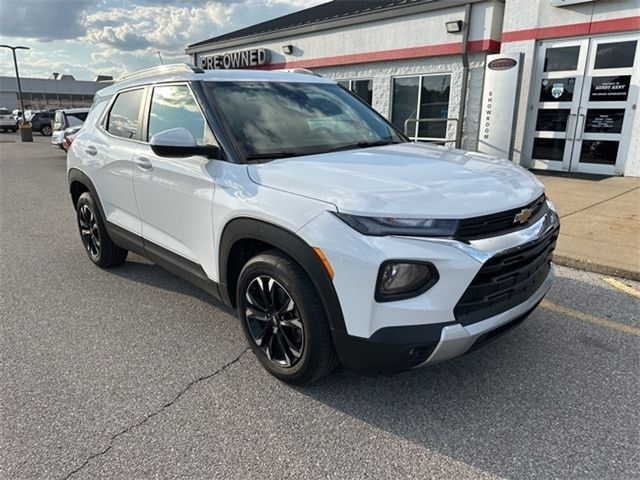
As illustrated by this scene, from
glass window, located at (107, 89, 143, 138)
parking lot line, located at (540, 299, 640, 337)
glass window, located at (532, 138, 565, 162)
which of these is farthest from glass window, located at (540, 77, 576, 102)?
glass window, located at (107, 89, 143, 138)

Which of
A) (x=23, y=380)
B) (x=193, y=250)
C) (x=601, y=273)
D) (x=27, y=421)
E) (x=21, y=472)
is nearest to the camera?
(x=21, y=472)

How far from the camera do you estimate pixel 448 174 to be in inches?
104

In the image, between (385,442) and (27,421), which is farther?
(27,421)

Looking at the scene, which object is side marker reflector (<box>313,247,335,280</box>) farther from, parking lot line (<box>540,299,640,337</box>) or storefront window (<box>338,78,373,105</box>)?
storefront window (<box>338,78,373,105</box>)

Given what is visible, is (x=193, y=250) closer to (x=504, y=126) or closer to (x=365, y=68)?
(x=504, y=126)

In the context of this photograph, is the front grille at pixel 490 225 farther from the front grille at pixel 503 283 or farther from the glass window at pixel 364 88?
the glass window at pixel 364 88

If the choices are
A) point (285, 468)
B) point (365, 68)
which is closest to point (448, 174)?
point (285, 468)

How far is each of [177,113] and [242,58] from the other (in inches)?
619

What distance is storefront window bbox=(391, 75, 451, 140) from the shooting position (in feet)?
42.0

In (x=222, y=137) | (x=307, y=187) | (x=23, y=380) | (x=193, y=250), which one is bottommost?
(x=23, y=380)

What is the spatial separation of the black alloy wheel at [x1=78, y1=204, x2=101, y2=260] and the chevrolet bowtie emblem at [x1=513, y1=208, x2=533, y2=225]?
13.2 feet

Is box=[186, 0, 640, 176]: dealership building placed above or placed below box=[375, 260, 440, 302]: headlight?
above

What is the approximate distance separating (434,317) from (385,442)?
0.72m

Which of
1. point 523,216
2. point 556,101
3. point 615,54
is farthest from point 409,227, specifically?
point 556,101
